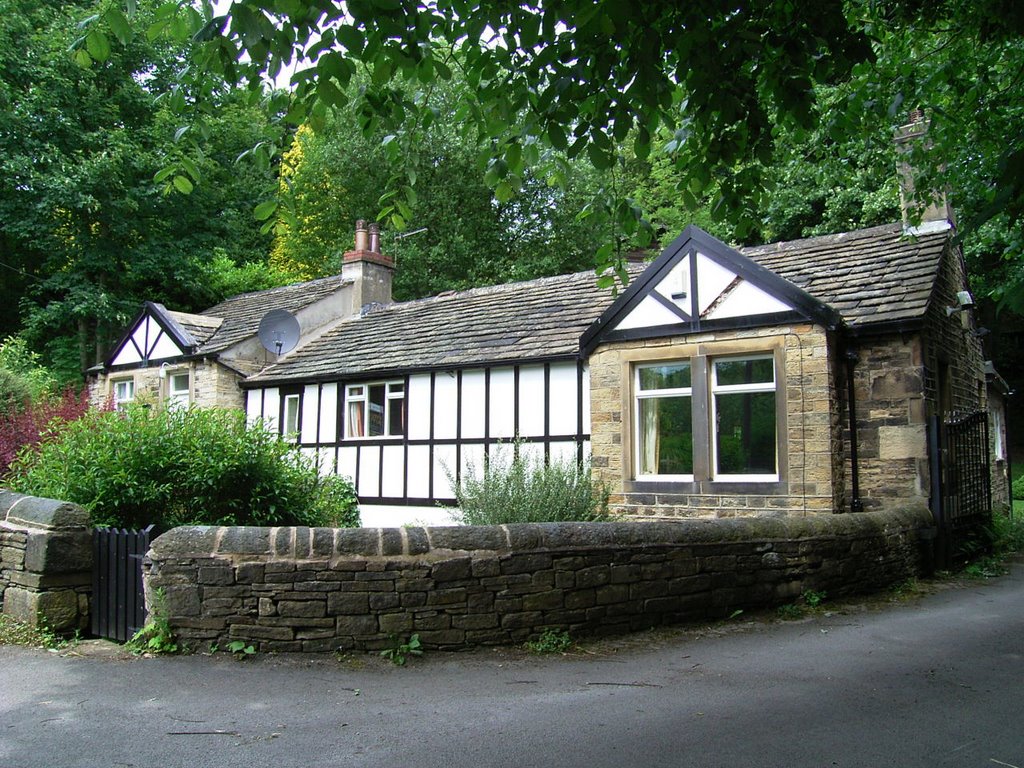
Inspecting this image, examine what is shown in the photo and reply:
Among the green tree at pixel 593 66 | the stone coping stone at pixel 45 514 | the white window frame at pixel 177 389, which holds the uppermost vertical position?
the green tree at pixel 593 66

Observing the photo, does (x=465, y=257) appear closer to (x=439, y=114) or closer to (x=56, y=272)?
(x=56, y=272)

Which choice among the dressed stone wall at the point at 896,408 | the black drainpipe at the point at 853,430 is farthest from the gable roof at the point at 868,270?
the black drainpipe at the point at 853,430

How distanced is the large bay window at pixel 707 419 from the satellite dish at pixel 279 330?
9.05 metres

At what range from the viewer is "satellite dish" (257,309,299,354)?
61.0 ft

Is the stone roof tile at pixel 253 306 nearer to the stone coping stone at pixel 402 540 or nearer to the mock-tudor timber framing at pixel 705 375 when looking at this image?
the mock-tudor timber framing at pixel 705 375

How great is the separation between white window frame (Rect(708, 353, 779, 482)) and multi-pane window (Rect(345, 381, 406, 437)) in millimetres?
6308

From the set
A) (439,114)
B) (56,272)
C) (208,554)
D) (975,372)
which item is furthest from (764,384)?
(56,272)

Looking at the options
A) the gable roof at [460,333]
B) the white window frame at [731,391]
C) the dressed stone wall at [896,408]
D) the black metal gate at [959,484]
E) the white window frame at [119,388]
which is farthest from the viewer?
the white window frame at [119,388]

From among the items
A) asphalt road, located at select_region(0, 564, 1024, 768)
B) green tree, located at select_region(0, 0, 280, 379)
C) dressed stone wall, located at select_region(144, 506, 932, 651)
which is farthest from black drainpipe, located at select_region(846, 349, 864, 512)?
green tree, located at select_region(0, 0, 280, 379)

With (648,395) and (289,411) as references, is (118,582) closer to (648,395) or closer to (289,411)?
(648,395)

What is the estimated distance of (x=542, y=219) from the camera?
102 ft

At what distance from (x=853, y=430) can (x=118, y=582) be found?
29.5ft

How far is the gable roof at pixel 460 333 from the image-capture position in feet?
48.6

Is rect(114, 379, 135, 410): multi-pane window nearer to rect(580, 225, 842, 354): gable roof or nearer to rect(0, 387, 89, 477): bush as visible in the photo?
rect(0, 387, 89, 477): bush
